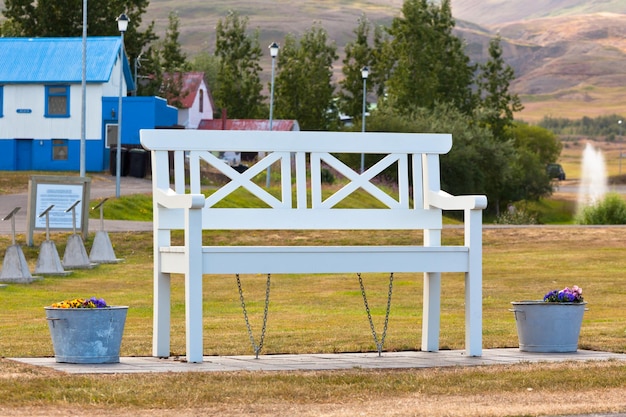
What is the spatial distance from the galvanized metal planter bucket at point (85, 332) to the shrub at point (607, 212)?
3756 cm

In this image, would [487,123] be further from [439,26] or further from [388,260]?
[388,260]

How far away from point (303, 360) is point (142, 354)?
1.39m

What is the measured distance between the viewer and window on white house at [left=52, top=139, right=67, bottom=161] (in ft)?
189

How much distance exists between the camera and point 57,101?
57.4 meters

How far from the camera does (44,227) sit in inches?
978

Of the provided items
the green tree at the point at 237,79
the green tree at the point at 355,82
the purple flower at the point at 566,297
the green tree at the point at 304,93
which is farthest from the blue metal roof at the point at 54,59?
the purple flower at the point at 566,297

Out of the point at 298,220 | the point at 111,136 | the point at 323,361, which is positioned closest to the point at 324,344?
the point at 298,220

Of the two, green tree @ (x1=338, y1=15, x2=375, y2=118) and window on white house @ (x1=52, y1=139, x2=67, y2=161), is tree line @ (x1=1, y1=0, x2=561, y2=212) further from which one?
window on white house @ (x1=52, y1=139, x2=67, y2=161)

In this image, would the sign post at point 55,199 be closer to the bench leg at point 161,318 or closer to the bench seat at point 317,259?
the bench leg at point 161,318

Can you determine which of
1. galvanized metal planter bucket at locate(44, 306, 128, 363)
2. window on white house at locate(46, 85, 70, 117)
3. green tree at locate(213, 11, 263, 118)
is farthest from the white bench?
green tree at locate(213, 11, 263, 118)

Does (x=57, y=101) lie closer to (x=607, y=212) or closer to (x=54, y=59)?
(x=54, y=59)

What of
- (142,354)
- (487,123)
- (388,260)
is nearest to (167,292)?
(142,354)

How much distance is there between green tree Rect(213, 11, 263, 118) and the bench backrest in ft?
266

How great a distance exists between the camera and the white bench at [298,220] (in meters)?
9.84
